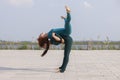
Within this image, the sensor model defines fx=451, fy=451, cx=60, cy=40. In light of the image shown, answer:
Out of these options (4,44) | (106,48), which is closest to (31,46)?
(4,44)

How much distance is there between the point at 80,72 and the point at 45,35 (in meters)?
1.53

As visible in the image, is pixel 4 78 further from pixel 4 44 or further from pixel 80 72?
pixel 4 44

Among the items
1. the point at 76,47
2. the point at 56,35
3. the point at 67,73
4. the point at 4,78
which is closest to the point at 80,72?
the point at 67,73

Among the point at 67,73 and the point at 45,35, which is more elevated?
the point at 45,35

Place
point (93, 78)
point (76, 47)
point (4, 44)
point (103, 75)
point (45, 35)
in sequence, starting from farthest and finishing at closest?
point (4, 44) < point (76, 47) < point (45, 35) < point (103, 75) < point (93, 78)

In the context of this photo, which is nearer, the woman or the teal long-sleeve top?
the teal long-sleeve top

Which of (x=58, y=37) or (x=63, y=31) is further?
(x=63, y=31)

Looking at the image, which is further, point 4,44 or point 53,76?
point 4,44

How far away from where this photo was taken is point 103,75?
1248 centimetres

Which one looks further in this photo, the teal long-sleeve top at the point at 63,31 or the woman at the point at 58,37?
the woman at the point at 58,37

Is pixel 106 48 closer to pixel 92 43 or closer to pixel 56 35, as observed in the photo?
pixel 92 43

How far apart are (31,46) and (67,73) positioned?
724 inches

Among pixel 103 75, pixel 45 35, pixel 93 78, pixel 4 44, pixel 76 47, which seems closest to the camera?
pixel 93 78

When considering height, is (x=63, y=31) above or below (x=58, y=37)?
above
